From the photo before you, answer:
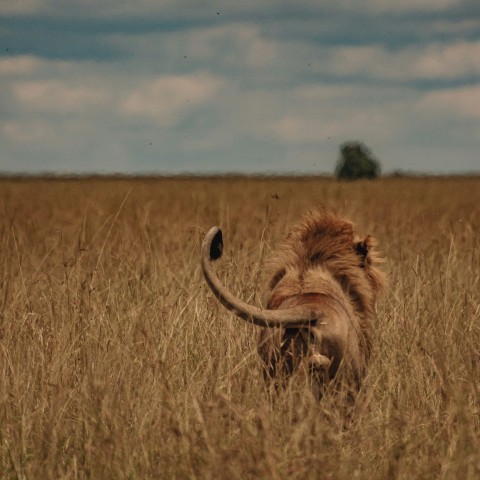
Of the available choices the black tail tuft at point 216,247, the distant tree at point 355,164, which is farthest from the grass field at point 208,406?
the distant tree at point 355,164

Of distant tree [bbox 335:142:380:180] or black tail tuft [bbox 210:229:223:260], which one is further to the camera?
distant tree [bbox 335:142:380:180]

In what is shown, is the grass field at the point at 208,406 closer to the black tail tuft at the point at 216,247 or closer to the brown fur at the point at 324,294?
the brown fur at the point at 324,294

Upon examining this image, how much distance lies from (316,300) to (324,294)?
0.16 metres

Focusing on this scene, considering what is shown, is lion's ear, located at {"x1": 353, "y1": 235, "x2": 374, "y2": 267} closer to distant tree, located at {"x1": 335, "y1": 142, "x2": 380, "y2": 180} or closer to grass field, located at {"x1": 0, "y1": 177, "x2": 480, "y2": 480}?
grass field, located at {"x1": 0, "y1": 177, "x2": 480, "y2": 480}

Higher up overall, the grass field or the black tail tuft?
the black tail tuft

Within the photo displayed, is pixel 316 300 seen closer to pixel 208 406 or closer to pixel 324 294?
pixel 324 294

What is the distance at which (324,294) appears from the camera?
12.9ft

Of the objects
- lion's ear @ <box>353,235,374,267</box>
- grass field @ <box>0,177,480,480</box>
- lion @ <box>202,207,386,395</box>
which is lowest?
grass field @ <box>0,177,480,480</box>

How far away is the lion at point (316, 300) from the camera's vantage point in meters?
3.58

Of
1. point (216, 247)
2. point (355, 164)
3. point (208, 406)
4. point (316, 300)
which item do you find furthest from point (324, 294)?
point (355, 164)

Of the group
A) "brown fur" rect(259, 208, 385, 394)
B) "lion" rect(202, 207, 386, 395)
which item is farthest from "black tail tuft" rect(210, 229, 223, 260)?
"brown fur" rect(259, 208, 385, 394)

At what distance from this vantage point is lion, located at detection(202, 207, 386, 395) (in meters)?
3.58

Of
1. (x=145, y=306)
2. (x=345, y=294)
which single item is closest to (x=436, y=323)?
(x=345, y=294)

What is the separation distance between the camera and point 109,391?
3.69 metres
